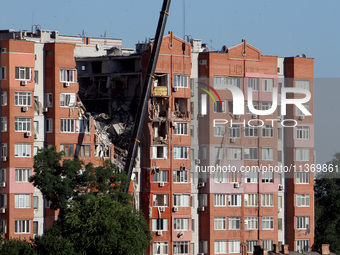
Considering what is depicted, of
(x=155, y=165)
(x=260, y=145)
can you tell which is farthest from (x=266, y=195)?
(x=155, y=165)

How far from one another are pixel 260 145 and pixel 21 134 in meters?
18.5

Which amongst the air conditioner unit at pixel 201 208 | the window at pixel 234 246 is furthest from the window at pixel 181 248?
the window at pixel 234 246

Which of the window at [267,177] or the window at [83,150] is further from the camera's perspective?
the window at [267,177]

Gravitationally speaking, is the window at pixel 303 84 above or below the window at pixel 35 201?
above

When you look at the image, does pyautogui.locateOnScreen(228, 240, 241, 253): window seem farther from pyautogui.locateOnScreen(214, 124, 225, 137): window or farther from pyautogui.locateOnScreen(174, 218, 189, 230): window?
pyautogui.locateOnScreen(214, 124, 225, 137): window

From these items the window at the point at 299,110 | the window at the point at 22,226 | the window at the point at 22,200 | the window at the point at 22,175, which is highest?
the window at the point at 299,110

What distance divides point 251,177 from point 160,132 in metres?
7.64

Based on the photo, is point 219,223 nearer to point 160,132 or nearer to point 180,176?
point 180,176

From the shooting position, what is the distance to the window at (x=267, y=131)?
3466 inches

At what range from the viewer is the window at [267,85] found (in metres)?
88.1

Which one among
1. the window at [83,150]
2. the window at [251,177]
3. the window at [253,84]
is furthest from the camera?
the window at [253,84]

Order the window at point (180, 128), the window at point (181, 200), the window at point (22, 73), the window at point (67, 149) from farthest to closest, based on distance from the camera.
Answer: the window at point (180, 128) < the window at point (181, 200) < the window at point (67, 149) < the window at point (22, 73)

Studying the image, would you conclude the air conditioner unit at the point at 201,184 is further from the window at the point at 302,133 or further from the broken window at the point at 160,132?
the window at the point at 302,133

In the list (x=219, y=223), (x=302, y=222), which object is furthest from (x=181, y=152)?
(x=302, y=222)
